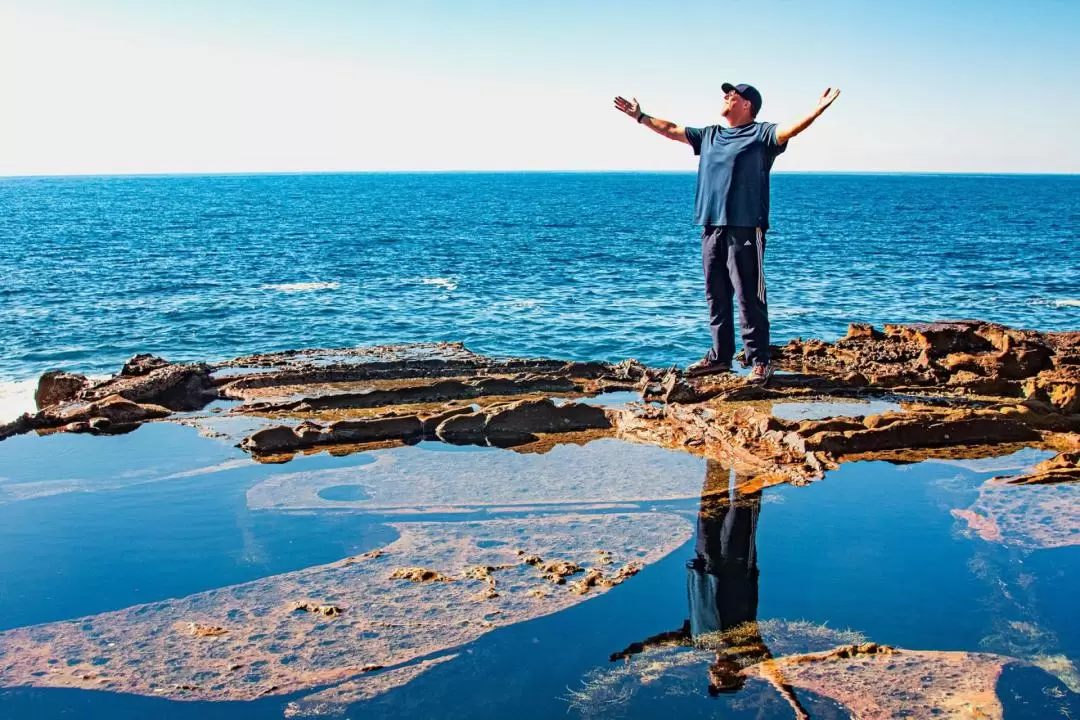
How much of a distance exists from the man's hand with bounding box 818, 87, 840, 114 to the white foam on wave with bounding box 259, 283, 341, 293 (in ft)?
82.3

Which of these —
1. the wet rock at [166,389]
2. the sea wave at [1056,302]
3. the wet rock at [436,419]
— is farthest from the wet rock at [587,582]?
the sea wave at [1056,302]

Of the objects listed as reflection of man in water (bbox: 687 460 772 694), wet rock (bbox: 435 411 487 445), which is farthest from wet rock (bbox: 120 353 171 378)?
reflection of man in water (bbox: 687 460 772 694)

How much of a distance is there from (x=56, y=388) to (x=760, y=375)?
265 inches

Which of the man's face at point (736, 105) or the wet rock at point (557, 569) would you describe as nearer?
the wet rock at point (557, 569)

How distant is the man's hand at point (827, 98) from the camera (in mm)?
6844

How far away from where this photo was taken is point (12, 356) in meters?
19.5

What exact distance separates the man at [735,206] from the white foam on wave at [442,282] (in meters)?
22.4

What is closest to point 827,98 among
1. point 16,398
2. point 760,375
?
point 760,375

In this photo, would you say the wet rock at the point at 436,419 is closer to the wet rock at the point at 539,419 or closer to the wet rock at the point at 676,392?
the wet rock at the point at 539,419

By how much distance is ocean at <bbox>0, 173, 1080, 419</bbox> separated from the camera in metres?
20.8

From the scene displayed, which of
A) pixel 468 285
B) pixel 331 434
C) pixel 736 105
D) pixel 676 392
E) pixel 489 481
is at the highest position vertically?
pixel 736 105

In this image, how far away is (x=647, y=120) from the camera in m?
8.25

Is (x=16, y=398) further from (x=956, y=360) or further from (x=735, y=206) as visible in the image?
(x=956, y=360)

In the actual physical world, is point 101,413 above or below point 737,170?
below
